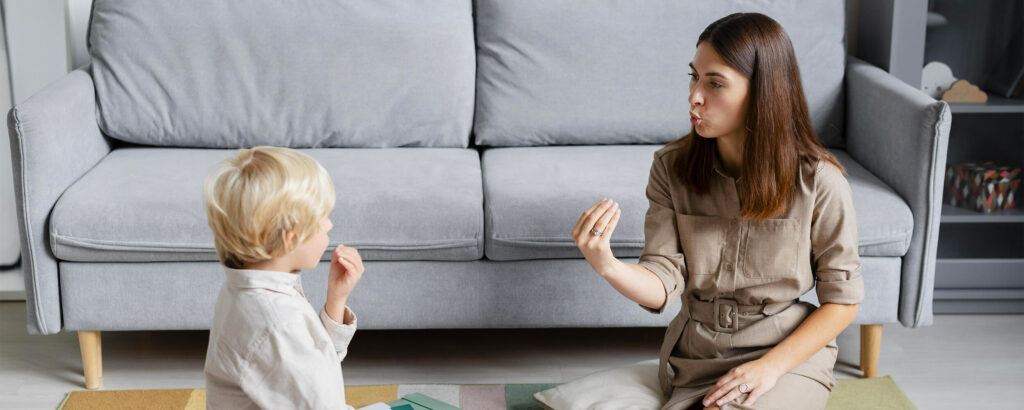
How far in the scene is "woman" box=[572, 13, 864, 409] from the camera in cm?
161

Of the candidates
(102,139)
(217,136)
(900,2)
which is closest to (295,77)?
(217,136)

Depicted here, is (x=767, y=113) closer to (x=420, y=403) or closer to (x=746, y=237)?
(x=746, y=237)

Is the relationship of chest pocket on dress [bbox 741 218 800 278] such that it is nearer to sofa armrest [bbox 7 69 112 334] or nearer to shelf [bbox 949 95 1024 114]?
shelf [bbox 949 95 1024 114]

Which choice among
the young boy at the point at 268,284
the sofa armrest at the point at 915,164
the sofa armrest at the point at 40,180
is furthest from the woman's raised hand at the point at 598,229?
the sofa armrest at the point at 40,180

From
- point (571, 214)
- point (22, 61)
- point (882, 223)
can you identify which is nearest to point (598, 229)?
point (571, 214)

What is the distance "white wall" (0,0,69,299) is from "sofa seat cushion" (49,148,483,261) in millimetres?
672

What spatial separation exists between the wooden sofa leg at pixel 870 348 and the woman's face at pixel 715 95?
802mm

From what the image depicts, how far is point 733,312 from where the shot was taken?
5.78 ft

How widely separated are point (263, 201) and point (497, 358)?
3.79 feet

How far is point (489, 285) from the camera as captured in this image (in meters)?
2.13

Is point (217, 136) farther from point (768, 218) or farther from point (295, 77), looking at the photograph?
point (768, 218)

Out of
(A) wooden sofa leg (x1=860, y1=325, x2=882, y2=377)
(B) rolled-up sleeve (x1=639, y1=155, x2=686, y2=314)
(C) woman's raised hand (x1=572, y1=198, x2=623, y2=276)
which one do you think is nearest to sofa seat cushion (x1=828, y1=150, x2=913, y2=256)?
(A) wooden sofa leg (x1=860, y1=325, x2=882, y2=377)

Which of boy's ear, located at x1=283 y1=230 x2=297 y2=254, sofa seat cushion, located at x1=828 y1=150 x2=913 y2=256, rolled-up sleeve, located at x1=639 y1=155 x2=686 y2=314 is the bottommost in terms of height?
sofa seat cushion, located at x1=828 y1=150 x2=913 y2=256

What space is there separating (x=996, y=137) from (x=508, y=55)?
126 cm
